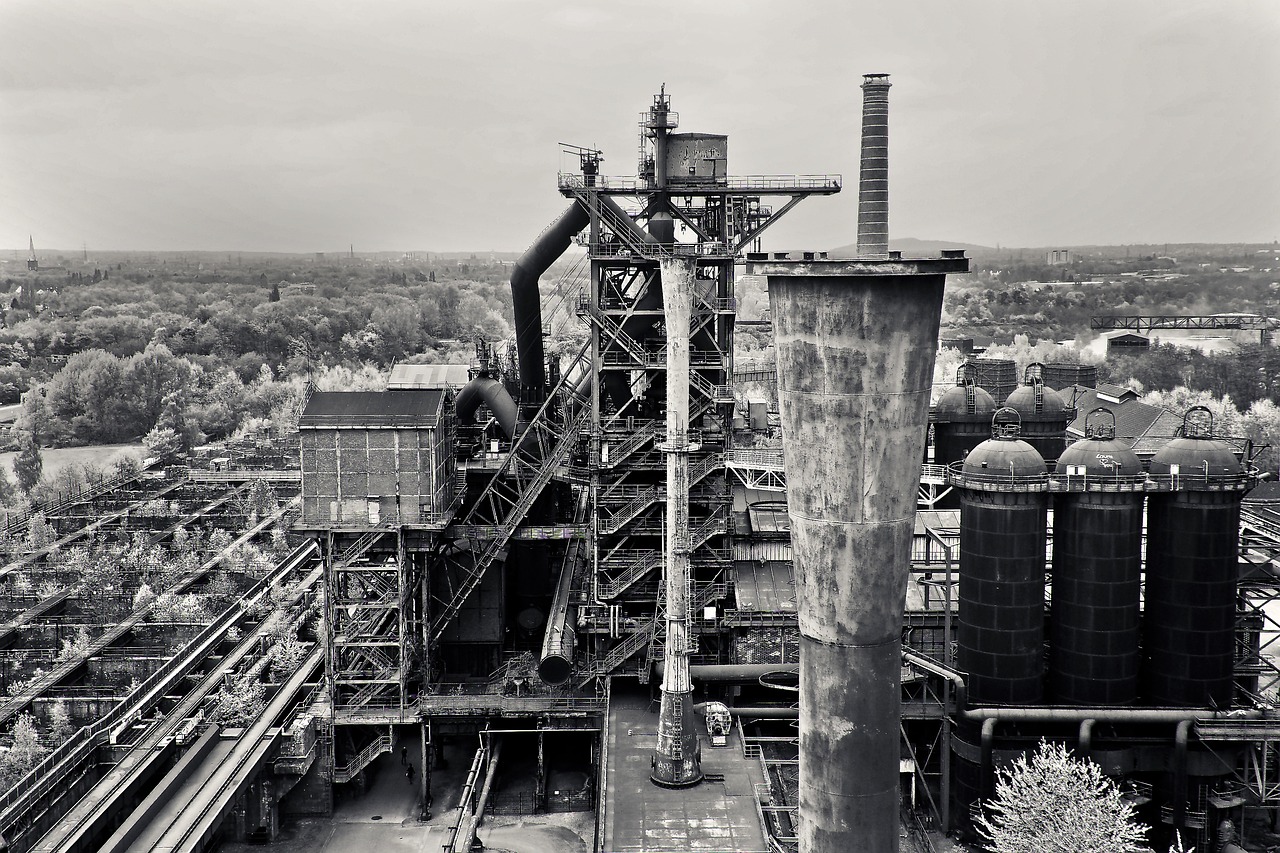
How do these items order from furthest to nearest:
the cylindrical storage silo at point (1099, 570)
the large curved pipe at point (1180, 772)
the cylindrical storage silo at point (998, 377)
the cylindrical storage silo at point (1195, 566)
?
1. the cylindrical storage silo at point (998, 377)
2. the cylindrical storage silo at point (1099, 570)
3. the cylindrical storage silo at point (1195, 566)
4. the large curved pipe at point (1180, 772)

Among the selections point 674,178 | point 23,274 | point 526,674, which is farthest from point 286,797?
point 23,274

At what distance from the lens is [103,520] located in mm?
57812

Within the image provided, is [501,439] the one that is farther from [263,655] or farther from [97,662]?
[97,662]

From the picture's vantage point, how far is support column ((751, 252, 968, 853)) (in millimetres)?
14078

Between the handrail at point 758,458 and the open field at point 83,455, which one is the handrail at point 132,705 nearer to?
the handrail at point 758,458

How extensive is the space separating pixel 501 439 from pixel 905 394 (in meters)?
27.8

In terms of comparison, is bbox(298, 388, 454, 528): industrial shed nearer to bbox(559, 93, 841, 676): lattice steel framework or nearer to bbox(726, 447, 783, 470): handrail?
bbox(559, 93, 841, 676): lattice steel framework

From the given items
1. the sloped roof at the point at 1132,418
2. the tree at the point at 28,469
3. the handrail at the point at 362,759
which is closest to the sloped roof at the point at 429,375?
the handrail at the point at 362,759

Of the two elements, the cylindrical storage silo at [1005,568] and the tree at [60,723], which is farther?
the tree at [60,723]

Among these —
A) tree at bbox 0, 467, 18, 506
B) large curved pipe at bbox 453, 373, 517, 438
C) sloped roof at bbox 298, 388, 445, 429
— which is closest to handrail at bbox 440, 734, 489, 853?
sloped roof at bbox 298, 388, 445, 429

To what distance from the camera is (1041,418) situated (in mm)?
36062

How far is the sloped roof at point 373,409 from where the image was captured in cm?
3184

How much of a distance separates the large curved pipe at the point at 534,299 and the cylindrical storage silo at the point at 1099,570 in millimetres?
17015

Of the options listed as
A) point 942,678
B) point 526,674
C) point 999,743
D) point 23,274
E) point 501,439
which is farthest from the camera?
point 23,274
